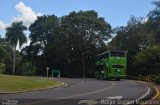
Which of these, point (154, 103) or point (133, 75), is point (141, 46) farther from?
point (154, 103)

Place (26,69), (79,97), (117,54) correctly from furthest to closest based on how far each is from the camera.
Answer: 1. (26,69)
2. (117,54)
3. (79,97)

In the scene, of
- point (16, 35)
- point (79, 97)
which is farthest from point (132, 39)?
point (79, 97)

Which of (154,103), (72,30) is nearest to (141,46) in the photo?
(72,30)

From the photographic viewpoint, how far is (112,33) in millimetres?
103312

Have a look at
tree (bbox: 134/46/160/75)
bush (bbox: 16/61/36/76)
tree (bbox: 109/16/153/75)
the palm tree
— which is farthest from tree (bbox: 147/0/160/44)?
the palm tree

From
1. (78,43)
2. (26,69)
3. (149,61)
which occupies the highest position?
(78,43)

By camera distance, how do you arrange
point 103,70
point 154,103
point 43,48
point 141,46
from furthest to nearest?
1. point 43,48
2. point 141,46
3. point 103,70
4. point 154,103

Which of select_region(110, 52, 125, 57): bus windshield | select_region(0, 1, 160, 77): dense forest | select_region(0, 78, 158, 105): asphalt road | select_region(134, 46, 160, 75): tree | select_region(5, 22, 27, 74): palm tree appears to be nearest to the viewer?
select_region(0, 78, 158, 105): asphalt road

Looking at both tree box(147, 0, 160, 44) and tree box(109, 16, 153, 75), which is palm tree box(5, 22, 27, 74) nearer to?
tree box(109, 16, 153, 75)

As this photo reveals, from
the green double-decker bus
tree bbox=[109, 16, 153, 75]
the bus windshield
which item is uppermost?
tree bbox=[109, 16, 153, 75]

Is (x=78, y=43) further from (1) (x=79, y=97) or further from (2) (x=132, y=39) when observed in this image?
(1) (x=79, y=97)

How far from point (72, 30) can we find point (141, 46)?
1696 cm

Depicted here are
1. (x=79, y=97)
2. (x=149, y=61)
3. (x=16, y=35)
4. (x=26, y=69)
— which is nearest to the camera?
(x=79, y=97)

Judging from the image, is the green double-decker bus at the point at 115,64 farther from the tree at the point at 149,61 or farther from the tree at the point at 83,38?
the tree at the point at 83,38
